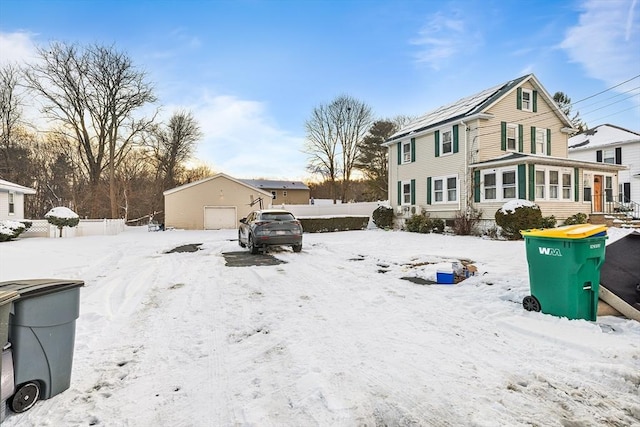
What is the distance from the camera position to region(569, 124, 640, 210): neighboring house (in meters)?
24.7

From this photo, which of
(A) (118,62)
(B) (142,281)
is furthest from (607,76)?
(A) (118,62)

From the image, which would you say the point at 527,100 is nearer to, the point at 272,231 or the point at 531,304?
the point at 272,231

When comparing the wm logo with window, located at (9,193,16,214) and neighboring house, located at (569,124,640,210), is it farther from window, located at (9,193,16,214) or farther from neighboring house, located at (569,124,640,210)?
window, located at (9,193,16,214)

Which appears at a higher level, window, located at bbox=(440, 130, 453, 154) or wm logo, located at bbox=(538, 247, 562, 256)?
window, located at bbox=(440, 130, 453, 154)

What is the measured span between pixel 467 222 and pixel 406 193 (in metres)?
5.87

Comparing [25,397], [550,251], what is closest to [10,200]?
[25,397]

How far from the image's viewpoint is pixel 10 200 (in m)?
21.5

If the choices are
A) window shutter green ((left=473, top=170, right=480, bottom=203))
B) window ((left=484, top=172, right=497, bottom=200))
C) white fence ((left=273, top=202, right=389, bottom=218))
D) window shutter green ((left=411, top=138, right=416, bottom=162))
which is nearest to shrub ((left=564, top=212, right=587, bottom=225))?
window ((left=484, top=172, right=497, bottom=200))

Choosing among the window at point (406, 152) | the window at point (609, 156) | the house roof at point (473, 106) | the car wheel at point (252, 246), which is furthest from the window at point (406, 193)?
the window at point (609, 156)

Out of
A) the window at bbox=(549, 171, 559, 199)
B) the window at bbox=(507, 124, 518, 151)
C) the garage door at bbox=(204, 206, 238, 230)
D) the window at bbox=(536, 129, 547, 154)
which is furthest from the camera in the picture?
the garage door at bbox=(204, 206, 238, 230)

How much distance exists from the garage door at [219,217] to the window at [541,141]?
2205 centimetres

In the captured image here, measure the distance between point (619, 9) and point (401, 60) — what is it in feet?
26.9

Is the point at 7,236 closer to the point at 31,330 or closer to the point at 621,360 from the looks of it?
the point at 31,330

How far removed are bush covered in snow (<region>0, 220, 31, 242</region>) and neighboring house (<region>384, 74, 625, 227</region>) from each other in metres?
21.5
